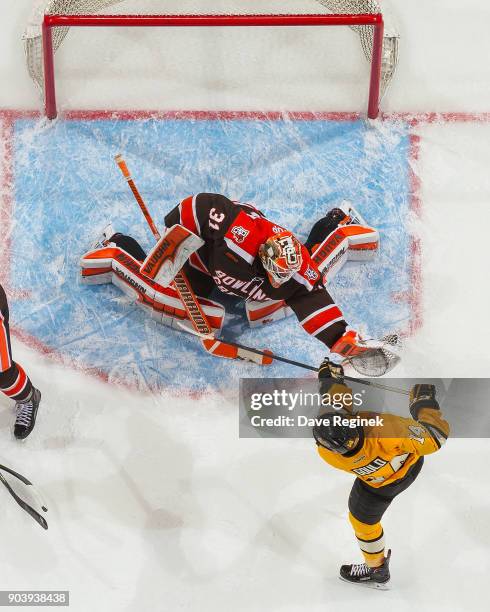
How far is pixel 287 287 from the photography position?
5.91 metres

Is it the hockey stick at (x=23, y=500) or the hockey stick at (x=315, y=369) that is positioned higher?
the hockey stick at (x=315, y=369)

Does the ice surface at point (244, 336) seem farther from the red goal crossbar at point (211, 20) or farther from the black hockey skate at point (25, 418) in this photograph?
the red goal crossbar at point (211, 20)

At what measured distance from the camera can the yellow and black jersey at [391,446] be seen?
5.33m

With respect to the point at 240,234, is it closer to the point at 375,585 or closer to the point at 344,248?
the point at 344,248

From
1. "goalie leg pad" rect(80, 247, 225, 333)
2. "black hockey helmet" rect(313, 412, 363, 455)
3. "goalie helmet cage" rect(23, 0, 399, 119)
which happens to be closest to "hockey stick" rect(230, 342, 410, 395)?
"goalie leg pad" rect(80, 247, 225, 333)

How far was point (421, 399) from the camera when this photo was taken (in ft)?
18.3

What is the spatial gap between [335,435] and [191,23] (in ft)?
7.64

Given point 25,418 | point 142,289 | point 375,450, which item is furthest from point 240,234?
point 25,418

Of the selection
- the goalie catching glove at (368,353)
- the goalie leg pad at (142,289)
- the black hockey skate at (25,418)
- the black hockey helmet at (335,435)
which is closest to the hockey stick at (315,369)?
the goalie catching glove at (368,353)

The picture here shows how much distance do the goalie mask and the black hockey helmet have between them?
31.8 inches

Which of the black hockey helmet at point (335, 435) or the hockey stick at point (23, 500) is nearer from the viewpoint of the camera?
the black hockey helmet at point (335, 435)

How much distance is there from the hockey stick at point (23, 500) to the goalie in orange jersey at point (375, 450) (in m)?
1.42

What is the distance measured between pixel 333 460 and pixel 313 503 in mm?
710

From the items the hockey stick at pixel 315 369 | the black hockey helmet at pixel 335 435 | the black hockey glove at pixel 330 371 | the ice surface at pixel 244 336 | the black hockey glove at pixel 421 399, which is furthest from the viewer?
the ice surface at pixel 244 336
